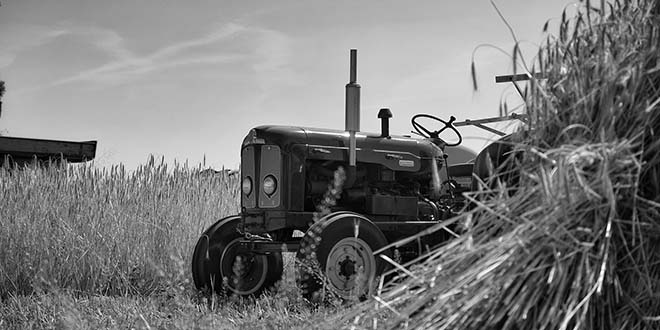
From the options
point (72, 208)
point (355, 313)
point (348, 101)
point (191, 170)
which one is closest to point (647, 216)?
point (355, 313)

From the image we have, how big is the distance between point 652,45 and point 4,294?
18.3 ft

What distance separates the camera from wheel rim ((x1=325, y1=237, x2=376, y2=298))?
4.87m

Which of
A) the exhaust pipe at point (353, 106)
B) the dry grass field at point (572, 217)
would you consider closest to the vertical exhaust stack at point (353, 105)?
the exhaust pipe at point (353, 106)

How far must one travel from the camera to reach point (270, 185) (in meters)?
5.58

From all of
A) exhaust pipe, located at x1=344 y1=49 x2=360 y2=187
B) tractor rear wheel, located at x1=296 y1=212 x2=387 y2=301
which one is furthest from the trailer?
tractor rear wheel, located at x1=296 y1=212 x2=387 y2=301

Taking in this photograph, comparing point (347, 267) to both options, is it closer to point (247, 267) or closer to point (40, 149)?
point (247, 267)

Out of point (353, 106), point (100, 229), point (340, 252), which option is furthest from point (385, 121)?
point (100, 229)

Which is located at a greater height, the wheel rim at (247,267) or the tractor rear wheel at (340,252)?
the tractor rear wheel at (340,252)

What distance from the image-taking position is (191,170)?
8.08 meters

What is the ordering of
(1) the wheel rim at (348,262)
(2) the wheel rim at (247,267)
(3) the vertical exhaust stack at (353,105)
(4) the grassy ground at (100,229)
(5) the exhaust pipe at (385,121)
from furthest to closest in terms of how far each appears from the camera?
(4) the grassy ground at (100,229), (5) the exhaust pipe at (385,121), (2) the wheel rim at (247,267), (3) the vertical exhaust stack at (353,105), (1) the wheel rim at (348,262)

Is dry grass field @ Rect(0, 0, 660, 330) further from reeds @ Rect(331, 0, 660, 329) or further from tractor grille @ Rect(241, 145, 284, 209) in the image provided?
tractor grille @ Rect(241, 145, 284, 209)

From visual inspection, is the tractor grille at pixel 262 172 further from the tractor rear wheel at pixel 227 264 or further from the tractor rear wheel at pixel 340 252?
the tractor rear wheel at pixel 340 252

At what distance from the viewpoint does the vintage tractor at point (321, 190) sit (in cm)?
542

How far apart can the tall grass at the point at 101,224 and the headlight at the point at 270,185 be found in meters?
1.01
